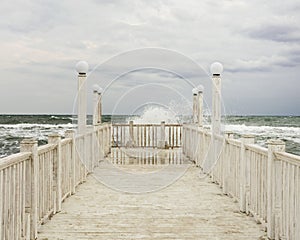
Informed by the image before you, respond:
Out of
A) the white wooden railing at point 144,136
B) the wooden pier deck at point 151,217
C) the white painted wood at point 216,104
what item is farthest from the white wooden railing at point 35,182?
the white wooden railing at point 144,136

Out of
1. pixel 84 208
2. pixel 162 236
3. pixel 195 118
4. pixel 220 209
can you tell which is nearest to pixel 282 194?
pixel 162 236

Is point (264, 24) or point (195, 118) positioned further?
point (264, 24)

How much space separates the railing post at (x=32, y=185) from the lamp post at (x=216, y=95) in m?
4.60

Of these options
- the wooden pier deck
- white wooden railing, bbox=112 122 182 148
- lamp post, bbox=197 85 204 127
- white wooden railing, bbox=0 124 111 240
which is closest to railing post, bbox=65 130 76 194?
white wooden railing, bbox=0 124 111 240

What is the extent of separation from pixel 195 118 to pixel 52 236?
26.8 ft

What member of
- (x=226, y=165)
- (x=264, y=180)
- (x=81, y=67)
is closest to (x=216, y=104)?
(x=226, y=165)

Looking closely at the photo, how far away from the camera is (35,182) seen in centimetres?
454

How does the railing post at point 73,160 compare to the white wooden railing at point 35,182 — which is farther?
the railing post at point 73,160

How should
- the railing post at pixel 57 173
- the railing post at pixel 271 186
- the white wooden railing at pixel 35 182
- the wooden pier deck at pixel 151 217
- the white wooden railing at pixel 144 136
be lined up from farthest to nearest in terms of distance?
the white wooden railing at pixel 144 136 → the railing post at pixel 57 173 → the wooden pier deck at pixel 151 217 → the railing post at pixel 271 186 → the white wooden railing at pixel 35 182

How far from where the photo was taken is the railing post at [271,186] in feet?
15.1

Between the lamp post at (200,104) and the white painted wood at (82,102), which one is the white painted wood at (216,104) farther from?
the white painted wood at (82,102)

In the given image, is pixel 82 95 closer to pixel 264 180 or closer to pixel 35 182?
pixel 35 182

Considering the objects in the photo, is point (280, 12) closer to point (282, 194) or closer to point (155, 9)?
point (155, 9)

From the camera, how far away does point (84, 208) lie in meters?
6.13
